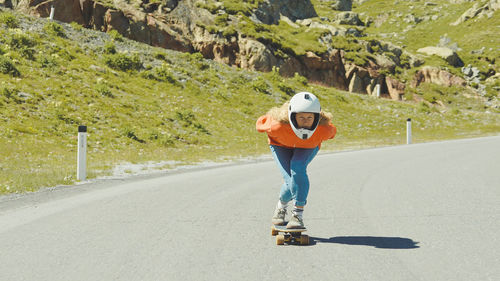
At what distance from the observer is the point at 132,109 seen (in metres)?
20.3

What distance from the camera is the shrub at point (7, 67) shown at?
741 inches

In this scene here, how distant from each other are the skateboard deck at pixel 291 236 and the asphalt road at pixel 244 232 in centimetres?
10

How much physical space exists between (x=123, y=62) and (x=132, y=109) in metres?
6.59

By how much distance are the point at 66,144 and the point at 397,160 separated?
1117 cm

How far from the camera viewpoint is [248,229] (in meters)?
4.88

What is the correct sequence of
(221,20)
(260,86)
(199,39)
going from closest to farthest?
(260,86) → (199,39) → (221,20)

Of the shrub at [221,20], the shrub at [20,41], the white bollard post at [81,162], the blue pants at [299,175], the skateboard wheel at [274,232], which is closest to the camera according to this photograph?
the blue pants at [299,175]

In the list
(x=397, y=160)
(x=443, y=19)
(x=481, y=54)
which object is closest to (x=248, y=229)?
(x=397, y=160)

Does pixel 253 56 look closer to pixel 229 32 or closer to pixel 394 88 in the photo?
pixel 229 32

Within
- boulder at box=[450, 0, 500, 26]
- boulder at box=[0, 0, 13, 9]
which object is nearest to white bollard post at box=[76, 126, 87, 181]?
boulder at box=[0, 0, 13, 9]

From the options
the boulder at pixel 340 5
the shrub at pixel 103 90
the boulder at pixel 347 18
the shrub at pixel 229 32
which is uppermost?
the boulder at pixel 340 5

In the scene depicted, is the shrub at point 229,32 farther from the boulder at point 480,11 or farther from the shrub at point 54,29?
the boulder at point 480,11

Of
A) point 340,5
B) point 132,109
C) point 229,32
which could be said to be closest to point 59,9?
point 229,32

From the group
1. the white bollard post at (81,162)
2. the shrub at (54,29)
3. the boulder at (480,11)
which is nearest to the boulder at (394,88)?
the shrub at (54,29)
